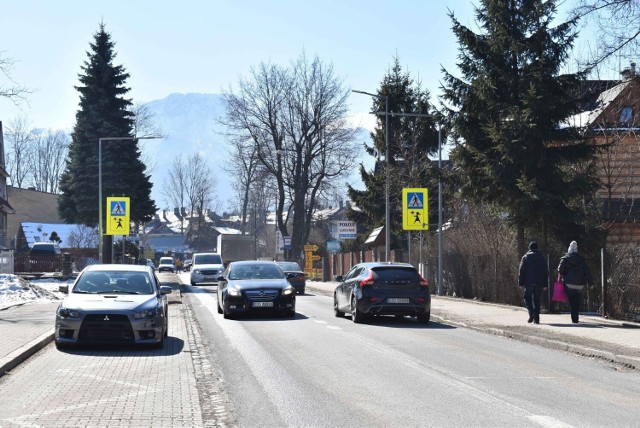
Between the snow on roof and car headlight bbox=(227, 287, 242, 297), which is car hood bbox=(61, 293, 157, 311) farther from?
the snow on roof

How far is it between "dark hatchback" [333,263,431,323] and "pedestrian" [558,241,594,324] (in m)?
3.38

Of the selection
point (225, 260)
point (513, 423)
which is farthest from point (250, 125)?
point (513, 423)

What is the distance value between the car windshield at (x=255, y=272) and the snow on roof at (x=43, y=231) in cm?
6594

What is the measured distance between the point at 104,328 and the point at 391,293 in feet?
28.7

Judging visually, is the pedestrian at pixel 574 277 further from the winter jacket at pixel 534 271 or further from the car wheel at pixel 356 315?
the car wheel at pixel 356 315

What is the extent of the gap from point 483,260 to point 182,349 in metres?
16.7

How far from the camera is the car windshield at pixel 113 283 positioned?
683 inches

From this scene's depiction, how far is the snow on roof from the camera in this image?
3548 inches

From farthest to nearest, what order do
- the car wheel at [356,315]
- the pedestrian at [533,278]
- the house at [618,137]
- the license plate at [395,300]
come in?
the house at [618,137] < the car wheel at [356,315] < the license plate at [395,300] < the pedestrian at [533,278]

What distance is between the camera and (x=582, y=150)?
2648 cm

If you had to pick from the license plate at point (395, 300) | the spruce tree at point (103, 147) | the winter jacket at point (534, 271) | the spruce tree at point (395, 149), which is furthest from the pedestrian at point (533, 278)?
the spruce tree at point (103, 147)

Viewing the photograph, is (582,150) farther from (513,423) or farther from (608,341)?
(513,423)

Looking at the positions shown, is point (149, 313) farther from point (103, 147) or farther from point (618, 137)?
point (103, 147)

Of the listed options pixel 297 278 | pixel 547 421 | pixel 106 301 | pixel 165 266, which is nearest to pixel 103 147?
pixel 297 278
